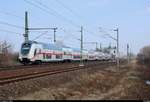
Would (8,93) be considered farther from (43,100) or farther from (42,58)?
(42,58)

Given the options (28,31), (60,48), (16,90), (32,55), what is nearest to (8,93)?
(16,90)

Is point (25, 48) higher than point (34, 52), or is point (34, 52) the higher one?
point (25, 48)

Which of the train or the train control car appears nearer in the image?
the train control car

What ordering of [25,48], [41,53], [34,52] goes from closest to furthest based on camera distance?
[34,52]
[25,48]
[41,53]

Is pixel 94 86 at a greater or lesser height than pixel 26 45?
lesser

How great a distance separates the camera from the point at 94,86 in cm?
2164

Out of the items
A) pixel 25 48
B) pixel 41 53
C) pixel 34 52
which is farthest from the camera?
pixel 41 53

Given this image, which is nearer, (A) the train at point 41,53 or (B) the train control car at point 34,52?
(B) the train control car at point 34,52

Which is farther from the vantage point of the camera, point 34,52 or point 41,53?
point 41,53

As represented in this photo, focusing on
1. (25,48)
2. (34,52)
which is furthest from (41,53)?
(25,48)

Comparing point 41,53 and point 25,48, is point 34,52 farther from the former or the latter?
point 41,53

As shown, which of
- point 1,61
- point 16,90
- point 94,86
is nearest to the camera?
point 16,90

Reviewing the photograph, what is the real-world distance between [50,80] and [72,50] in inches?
1922

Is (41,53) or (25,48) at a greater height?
(25,48)
